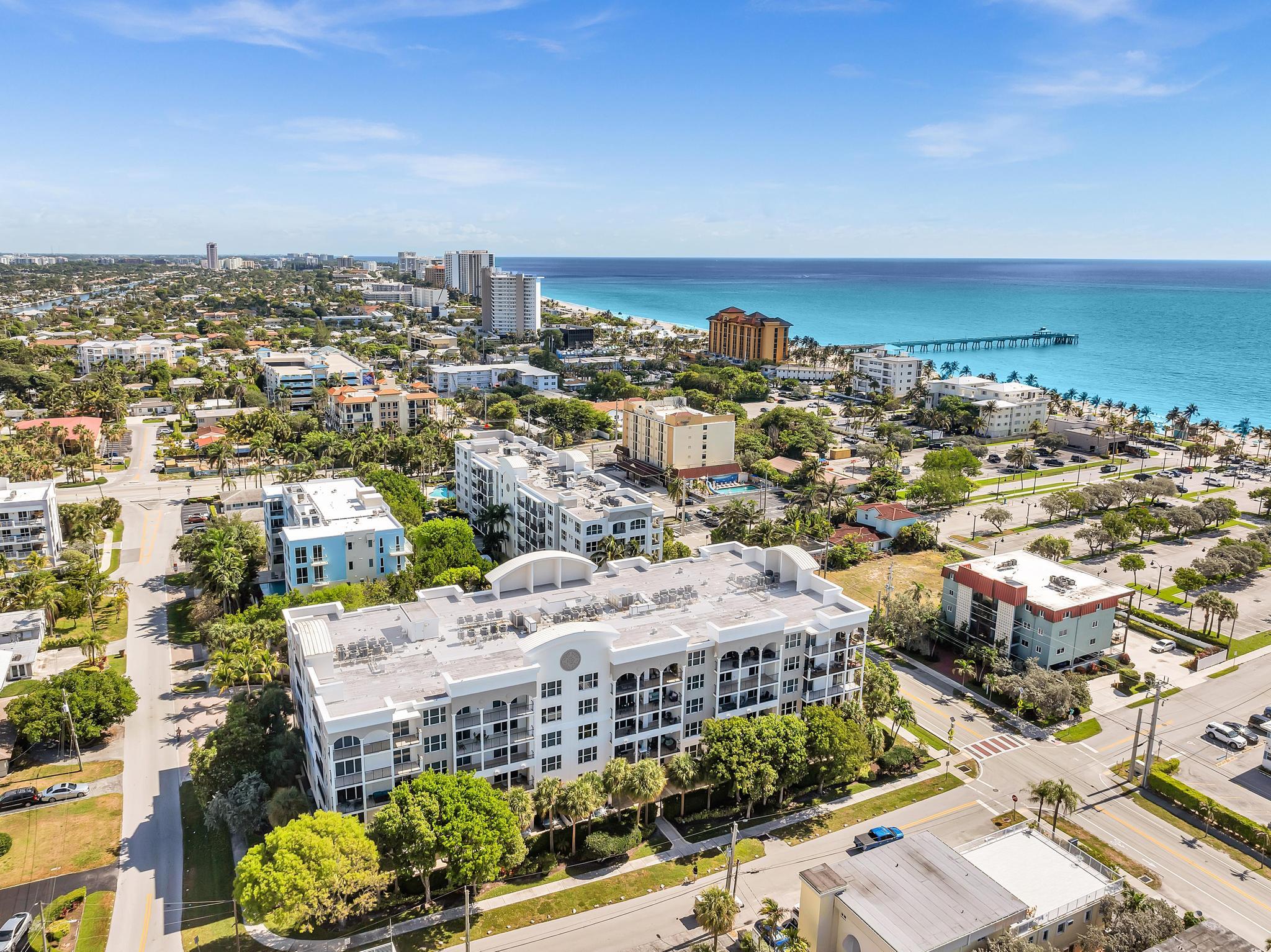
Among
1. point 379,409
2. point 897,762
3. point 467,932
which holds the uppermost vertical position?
point 379,409

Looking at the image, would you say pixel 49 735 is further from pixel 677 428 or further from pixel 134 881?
pixel 677 428

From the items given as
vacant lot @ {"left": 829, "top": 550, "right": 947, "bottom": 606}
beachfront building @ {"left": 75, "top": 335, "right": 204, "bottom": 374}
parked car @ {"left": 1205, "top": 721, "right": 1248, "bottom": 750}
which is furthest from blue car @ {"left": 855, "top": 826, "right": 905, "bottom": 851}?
beachfront building @ {"left": 75, "top": 335, "right": 204, "bottom": 374}

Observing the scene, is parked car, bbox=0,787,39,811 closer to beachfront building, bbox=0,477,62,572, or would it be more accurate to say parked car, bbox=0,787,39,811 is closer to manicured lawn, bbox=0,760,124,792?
manicured lawn, bbox=0,760,124,792

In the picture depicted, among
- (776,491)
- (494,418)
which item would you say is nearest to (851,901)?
(776,491)

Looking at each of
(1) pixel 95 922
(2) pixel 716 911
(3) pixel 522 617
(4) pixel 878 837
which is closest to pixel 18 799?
(1) pixel 95 922

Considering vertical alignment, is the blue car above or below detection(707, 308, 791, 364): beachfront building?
below

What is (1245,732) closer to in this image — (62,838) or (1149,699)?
(1149,699)
